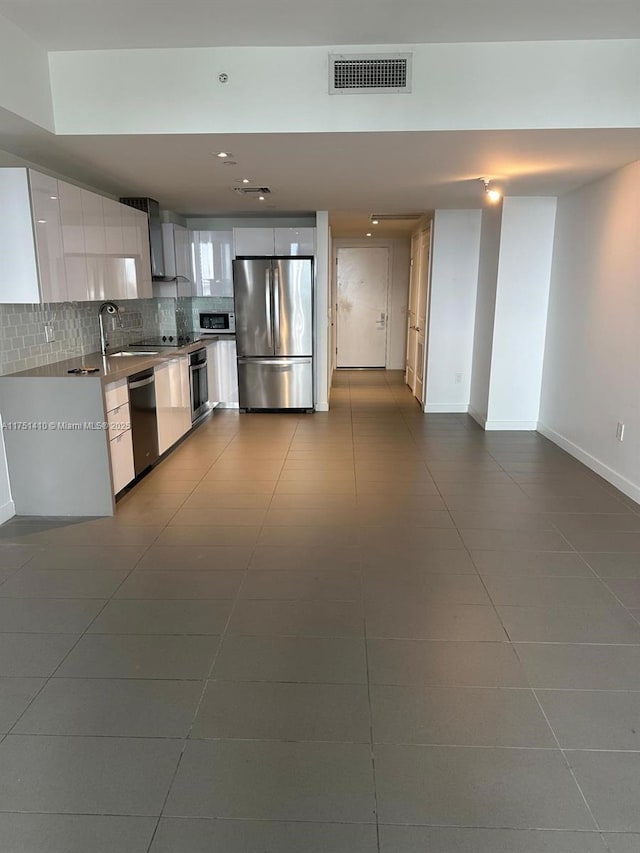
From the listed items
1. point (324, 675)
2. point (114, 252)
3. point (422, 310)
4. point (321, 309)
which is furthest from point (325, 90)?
point (422, 310)

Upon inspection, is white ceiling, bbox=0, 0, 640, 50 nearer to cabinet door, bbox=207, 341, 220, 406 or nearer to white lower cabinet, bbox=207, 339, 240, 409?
cabinet door, bbox=207, 341, 220, 406

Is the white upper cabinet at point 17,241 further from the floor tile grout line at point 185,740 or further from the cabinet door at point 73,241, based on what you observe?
the floor tile grout line at point 185,740

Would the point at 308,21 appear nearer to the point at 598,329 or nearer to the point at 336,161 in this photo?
the point at 336,161

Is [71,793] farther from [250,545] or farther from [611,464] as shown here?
[611,464]

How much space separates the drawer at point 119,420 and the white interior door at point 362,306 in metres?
6.59

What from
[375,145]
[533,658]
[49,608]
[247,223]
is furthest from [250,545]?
[247,223]

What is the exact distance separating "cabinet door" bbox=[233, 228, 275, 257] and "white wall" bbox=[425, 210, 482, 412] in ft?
6.33

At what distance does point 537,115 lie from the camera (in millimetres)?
2936

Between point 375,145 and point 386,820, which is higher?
point 375,145

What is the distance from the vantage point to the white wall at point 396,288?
31.5 ft

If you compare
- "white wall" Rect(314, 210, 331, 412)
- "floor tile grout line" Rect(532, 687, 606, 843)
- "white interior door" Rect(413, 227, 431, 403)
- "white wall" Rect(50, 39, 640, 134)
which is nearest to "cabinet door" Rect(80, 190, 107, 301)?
"white wall" Rect(50, 39, 640, 134)

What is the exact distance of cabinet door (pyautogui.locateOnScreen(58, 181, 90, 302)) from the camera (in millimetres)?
3510

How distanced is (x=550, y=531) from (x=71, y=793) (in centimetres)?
279

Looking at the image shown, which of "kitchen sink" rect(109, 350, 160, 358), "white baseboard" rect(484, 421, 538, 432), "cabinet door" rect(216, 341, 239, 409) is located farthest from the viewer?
"cabinet door" rect(216, 341, 239, 409)
